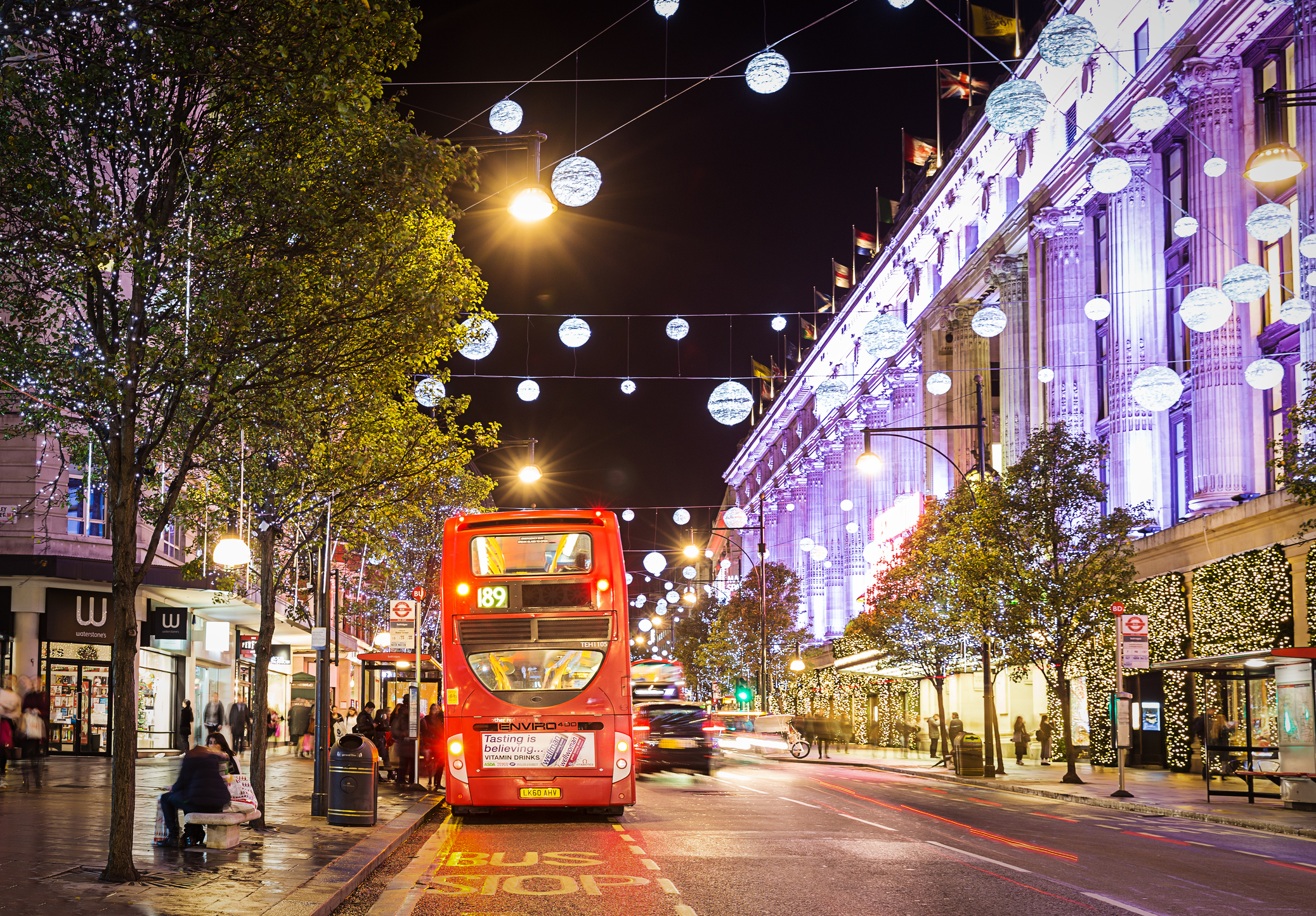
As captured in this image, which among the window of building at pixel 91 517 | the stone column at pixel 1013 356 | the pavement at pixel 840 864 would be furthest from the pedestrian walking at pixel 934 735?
the window of building at pixel 91 517

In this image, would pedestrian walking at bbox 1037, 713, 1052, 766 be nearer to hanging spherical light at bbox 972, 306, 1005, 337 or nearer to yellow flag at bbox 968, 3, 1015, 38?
hanging spherical light at bbox 972, 306, 1005, 337

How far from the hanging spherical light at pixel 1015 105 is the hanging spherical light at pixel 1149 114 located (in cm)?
307

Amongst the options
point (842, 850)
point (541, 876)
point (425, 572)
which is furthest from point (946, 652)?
point (541, 876)

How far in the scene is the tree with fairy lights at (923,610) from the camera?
41.0 meters

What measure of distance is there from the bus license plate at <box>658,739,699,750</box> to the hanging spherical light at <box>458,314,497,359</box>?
14.7 m

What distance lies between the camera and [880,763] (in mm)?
45469

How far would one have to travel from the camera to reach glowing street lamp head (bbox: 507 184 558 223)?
679 inches

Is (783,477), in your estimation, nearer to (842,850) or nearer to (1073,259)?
(1073,259)

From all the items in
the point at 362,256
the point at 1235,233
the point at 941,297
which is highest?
the point at 941,297

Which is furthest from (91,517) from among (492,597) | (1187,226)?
(1187,226)

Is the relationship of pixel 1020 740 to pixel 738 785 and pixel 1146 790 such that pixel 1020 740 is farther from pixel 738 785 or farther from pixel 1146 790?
pixel 738 785

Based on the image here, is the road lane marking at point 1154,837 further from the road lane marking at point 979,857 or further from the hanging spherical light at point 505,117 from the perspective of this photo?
the hanging spherical light at point 505,117

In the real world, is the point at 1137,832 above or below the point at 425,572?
below

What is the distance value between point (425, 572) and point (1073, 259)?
1102 inches
